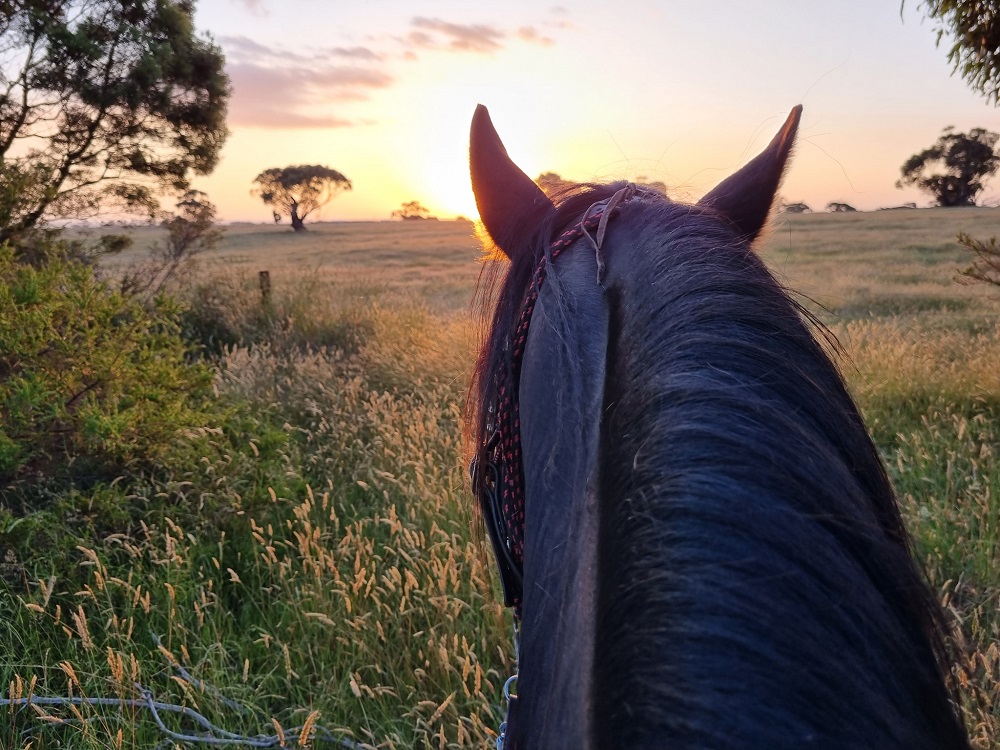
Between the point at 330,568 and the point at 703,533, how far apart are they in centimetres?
252

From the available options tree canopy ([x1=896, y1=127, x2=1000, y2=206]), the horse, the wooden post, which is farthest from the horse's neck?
tree canopy ([x1=896, y1=127, x2=1000, y2=206])

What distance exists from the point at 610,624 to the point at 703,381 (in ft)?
0.89

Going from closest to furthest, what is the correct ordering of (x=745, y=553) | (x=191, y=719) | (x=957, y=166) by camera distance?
(x=745, y=553) < (x=191, y=719) < (x=957, y=166)

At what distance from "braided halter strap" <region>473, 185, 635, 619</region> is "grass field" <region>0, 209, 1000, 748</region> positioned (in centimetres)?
46

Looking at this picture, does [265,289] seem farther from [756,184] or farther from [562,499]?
[562,499]

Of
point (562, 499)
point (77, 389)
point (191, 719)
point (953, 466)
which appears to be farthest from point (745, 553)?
point (953, 466)

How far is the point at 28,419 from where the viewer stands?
10.1 feet

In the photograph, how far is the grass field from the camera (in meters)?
2.14

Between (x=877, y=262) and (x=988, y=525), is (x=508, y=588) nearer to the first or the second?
(x=988, y=525)

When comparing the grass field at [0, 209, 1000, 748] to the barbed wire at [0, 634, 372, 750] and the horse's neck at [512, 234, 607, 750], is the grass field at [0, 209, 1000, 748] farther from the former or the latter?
the horse's neck at [512, 234, 607, 750]

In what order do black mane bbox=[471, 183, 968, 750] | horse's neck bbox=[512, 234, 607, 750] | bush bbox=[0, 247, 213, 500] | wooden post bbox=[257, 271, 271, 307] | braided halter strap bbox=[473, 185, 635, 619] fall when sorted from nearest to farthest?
black mane bbox=[471, 183, 968, 750] < horse's neck bbox=[512, 234, 607, 750] < braided halter strap bbox=[473, 185, 635, 619] < bush bbox=[0, 247, 213, 500] < wooden post bbox=[257, 271, 271, 307]

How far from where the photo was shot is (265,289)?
9016 millimetres

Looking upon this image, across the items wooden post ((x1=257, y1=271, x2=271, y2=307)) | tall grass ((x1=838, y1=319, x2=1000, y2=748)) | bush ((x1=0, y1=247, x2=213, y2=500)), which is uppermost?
wooden post ((x1=257, y1=271, x2=271, y2=307))

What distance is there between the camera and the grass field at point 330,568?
2.14 metres
